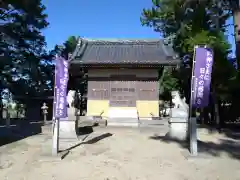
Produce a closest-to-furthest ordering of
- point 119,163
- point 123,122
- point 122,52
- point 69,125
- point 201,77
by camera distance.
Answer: point 119,163, point 201,77, point 69,125, point 123,122, point 122,52

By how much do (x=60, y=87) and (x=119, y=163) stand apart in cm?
291

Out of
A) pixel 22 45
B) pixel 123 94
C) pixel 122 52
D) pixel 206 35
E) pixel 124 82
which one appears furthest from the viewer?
pixel 22 45

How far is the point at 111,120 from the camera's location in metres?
19.1

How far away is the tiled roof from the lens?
778 inches

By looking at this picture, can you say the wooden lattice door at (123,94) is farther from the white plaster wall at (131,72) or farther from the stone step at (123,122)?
the stone step at (123,122)

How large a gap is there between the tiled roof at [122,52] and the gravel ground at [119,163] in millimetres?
9411

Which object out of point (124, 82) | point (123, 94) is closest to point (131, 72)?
point (124, 82)

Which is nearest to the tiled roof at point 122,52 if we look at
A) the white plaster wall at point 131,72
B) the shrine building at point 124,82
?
the shrine building at point 124,82

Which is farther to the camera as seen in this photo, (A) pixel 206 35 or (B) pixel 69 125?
(A) pixel 206 35

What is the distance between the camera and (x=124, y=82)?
20391 millimetres

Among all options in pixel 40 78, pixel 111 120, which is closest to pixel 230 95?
pixel 111 120

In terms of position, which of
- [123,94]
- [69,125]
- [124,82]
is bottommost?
[69,125]

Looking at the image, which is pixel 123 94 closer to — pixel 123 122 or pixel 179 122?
pixel 123 122

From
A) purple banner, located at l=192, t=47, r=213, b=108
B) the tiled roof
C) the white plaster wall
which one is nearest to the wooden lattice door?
the white plaster wall
